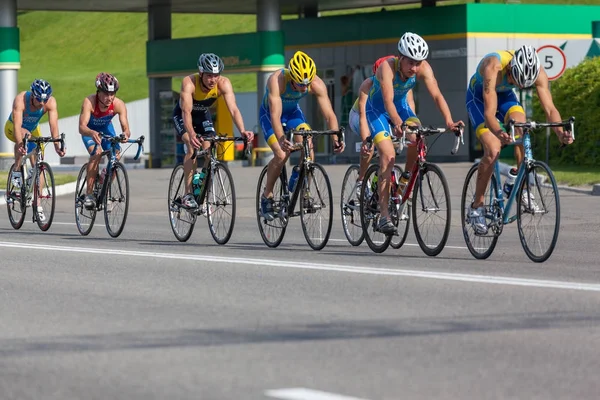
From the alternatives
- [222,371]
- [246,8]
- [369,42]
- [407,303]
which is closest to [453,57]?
[369,42]

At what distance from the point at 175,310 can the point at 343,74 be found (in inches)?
1342

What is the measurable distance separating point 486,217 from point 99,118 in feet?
17.3

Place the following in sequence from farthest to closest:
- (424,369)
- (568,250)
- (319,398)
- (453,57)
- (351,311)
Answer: (453,57), (568,250), (351,311), (424,369), (319,398)

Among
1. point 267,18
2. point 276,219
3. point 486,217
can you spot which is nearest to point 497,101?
point 486,217

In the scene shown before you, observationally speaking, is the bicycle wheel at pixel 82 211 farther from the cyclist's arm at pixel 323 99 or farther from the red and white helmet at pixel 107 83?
the cyclist's arm at pixel 323 99

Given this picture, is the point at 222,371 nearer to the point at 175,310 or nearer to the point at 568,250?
the point at 175,310

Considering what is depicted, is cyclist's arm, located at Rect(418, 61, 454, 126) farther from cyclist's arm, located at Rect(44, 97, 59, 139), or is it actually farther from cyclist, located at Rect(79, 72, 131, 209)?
cyclist's arm, located at Rect(44, 97, 59, 139)

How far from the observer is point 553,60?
86.3 ft

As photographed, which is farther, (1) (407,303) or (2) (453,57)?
(2) (453,57)

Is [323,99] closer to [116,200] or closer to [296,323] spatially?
[116,200]

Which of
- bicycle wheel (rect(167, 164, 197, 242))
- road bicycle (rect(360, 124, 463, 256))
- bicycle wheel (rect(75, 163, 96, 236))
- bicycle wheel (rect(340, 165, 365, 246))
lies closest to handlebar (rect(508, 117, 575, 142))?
road bicycle (rect(360, 124, 463, 256))

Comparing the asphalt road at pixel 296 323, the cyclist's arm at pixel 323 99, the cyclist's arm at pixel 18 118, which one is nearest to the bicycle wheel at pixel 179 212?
the asphalt road at pixel 296 323

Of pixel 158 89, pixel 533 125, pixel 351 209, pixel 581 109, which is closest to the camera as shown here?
pixel 533 125

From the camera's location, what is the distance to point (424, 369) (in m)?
6.83
